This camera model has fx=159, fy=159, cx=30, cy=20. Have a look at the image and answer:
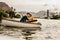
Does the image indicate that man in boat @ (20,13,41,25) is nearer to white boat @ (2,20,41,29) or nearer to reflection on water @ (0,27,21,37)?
white boat @ (2,20,41,29)

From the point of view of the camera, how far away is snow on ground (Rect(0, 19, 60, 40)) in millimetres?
2055

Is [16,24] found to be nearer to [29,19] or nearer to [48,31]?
[29,19]

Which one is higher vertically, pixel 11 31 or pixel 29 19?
pixel 29 19

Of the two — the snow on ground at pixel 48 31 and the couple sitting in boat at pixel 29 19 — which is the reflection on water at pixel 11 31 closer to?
the snow on ground at pixel 48 31

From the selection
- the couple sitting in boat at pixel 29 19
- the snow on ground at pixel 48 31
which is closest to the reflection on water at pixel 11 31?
the snow on ground at pixel 48 31

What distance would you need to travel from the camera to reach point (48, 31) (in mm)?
2154

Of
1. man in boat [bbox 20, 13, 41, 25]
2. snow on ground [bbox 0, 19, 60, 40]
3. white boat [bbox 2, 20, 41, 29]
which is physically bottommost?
snow on ground [bbox 0, 19, 60, 40]

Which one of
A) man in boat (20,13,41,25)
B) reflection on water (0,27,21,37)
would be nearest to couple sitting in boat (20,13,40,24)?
man in boat (20,13,41,25)

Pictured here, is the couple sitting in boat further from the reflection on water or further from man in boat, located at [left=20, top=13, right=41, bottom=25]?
the reflection on water

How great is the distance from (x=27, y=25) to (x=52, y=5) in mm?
459

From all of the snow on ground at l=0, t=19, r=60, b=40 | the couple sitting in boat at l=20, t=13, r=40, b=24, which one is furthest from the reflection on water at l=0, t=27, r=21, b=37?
the couple sitting in boat at l=20, t=13, r=40, b=24

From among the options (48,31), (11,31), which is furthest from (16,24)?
(48,31)

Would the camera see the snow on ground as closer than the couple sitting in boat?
Yes

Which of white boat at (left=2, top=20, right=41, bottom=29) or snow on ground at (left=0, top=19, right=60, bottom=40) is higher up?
white boat at (left=2, top=20, right=41, bottom=29)
